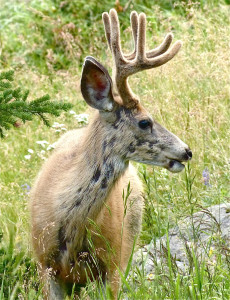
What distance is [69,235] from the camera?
484 cm

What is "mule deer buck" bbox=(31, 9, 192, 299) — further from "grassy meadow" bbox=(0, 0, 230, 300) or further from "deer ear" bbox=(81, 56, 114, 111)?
"grassy meadow" bbox=(0, 0, 230, 300)

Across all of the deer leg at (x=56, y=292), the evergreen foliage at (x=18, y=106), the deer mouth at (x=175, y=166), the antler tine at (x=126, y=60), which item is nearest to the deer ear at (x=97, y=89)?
the antler tine at (x=126, y=60)

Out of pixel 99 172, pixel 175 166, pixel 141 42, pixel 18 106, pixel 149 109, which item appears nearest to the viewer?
pixel 18 106

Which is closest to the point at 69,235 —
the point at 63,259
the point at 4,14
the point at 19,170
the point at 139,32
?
the point at 63,259

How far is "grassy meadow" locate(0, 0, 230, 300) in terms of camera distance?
404cm

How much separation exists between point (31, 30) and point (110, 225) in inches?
258

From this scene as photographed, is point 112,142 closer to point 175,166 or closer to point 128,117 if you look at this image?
point 128,117

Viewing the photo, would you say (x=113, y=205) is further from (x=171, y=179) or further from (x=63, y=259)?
(x=171, y=179)

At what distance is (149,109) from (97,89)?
2643 millimetres

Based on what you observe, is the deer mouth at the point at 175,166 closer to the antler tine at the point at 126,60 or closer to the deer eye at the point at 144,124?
the deer eye at the point at 144,124

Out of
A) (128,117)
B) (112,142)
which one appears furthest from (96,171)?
(128,117)

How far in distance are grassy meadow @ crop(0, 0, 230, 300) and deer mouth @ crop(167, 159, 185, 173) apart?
26cm

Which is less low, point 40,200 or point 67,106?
point 67,106

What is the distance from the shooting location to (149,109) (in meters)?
7.63
